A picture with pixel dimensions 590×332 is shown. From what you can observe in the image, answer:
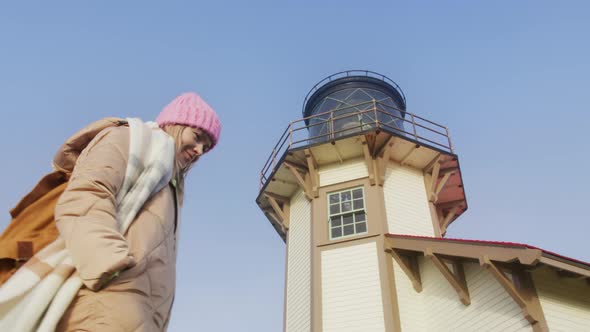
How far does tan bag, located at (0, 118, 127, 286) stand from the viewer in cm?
166

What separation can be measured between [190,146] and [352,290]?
922 centimetres

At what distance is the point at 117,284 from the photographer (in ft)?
5.30

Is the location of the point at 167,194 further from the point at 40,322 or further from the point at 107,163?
the point at 40,322

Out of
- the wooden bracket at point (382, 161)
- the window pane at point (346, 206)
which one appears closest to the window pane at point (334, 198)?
the window pane at point (346, 206)

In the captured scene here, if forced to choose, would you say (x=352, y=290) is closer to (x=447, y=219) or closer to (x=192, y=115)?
(x=447, y=219)

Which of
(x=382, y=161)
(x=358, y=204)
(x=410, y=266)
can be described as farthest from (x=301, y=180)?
(x=410, y=266)

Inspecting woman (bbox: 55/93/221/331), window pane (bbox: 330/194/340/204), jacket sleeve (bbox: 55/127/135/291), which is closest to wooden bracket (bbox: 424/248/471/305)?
window pane (bbox: 330/194/340/204)

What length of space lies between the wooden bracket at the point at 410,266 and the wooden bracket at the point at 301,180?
2944mm

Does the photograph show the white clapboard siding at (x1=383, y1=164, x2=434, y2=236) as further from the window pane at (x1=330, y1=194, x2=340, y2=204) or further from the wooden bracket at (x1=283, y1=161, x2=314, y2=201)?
the wooden bracket at (x1=283, y1=161, x2=314, y2=201)

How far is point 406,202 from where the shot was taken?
12.9 meters

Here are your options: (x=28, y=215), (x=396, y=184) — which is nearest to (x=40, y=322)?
(x=28, y=215)

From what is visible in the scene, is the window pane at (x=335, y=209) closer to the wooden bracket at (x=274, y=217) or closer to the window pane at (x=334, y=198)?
the window pane at (x=334, y=198)

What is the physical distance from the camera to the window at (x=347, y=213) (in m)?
12.1

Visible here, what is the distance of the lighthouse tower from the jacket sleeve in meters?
7.35
